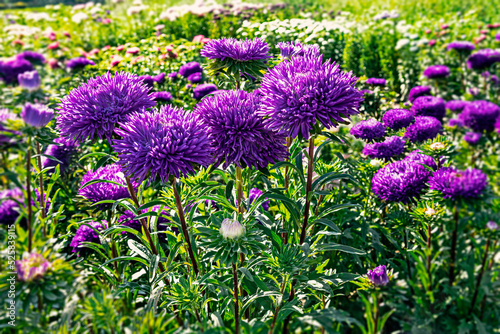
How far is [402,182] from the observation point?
Result: 187cm

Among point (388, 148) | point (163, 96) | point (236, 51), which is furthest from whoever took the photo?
point (163, 96)

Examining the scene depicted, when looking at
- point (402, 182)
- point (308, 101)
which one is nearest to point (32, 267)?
point (308, 101)

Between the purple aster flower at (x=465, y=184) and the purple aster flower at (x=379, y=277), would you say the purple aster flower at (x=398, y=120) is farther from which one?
the purple aster flower at (x=379, y=277)

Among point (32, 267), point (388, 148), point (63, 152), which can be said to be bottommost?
point (63, 152)

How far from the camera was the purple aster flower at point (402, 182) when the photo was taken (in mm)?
1845

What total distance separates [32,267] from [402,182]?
1610mm

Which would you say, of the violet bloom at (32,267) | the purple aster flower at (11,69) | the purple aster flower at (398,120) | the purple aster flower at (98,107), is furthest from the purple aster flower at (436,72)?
the purple aster flower at (11,69)

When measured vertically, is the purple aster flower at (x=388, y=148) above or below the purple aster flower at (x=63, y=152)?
above

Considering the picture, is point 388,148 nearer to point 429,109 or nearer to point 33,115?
point 429,109

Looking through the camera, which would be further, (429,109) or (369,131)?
(429,109)

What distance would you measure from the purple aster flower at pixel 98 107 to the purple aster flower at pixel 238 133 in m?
0.35

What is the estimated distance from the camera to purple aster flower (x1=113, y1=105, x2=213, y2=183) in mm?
1400

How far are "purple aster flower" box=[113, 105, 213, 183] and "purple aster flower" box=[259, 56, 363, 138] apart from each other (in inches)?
11.2

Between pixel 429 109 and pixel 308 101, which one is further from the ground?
pixel 308 101
